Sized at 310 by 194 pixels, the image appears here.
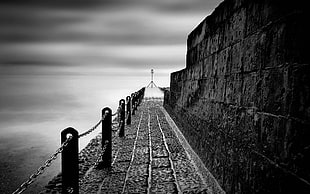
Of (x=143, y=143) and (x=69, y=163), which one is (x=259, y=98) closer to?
(x=69, y=163)

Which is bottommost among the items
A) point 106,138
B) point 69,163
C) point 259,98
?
point 106,138

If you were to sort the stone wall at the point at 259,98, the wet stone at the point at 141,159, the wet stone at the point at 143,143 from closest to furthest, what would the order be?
the stone wall at the point at 259,98 → the wet stone at the point at 141,159 → the wet stone at the point at 143,143

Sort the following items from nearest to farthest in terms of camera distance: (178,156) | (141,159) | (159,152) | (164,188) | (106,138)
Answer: (164,188) → (106,138) → (141,159) → (178,156) → (159,152)

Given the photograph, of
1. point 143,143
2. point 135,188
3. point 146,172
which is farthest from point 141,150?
point 135,188

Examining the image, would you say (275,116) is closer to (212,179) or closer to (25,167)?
(212,179)

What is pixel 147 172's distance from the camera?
480cm

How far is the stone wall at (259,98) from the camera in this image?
1.89 meters

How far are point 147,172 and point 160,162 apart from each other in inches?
26.1

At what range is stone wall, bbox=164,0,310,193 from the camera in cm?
189

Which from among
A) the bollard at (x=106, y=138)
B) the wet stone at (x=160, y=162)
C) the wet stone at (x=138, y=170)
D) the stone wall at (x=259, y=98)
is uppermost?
the stone wall at (x=259, y=98)

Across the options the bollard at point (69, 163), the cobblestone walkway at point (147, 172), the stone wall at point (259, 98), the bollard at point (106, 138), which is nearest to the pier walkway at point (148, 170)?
the cobblestone walkway at point (147, 172)

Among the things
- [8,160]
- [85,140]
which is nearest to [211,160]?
[8,160]

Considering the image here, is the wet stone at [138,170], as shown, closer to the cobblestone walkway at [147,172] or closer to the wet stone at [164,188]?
the cobblestone walkway at [147,172]

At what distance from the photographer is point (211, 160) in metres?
4.32
